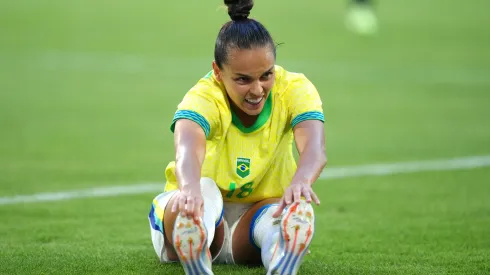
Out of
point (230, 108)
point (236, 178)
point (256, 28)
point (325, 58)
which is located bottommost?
point (325, 58)

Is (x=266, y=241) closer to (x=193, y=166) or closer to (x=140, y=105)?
(x=193, y=166)

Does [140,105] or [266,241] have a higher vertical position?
[266,241]

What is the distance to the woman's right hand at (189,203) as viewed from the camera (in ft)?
13.3

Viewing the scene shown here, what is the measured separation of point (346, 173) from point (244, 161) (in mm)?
3702

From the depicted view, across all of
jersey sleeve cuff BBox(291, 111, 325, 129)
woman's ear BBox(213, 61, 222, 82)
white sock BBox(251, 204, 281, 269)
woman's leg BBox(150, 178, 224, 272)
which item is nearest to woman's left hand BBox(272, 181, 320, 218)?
white sock BBox(251, 204, 281, 269)

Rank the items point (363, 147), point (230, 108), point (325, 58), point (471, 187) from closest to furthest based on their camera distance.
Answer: point (230, 108) → point (471, 187) → point (363, 147) → point (325, 58)

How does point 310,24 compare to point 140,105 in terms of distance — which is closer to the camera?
point 140,105

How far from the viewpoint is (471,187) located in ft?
25.0

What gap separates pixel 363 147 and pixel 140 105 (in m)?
3.57

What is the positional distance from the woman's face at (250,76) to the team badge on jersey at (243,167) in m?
0.27

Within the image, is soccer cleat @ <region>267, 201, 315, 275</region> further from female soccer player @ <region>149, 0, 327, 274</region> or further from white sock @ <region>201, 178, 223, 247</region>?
white sock @ <region>201, 178, 223, 247</region>

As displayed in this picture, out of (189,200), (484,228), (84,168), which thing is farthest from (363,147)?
(189,200)

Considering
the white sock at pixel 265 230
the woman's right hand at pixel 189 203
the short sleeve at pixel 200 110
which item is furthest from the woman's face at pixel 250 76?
the woman's right hand at pixel 189 203

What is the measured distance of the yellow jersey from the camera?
4742mm
